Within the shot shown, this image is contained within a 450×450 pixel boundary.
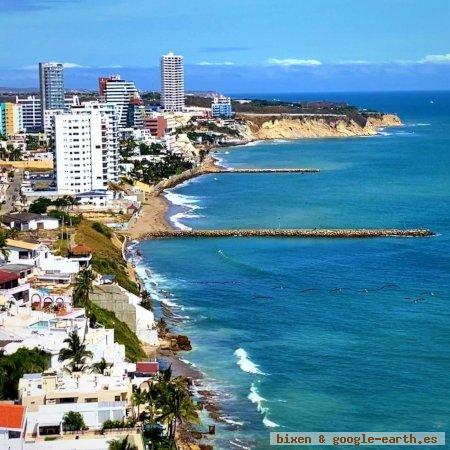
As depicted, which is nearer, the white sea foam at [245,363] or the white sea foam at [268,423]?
the white sea foam at [268,423]

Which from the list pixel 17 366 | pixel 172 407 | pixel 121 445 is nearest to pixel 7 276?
pixel 17 366

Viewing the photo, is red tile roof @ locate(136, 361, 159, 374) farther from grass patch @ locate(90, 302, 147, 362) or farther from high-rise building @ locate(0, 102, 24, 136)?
high-rise building @ locate(0, 102, 24, 136)

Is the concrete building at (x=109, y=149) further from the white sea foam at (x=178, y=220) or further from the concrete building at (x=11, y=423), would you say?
the concrete building at (x=11, y=423)

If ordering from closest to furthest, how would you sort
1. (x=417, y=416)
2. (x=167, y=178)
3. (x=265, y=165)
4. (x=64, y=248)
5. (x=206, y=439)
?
(x=206, y=439), (x=417, y=416), (x=64, y=248), (x=167, y=178), (x=265, y=165)

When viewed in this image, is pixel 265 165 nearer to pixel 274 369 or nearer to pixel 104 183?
pixel 104 183

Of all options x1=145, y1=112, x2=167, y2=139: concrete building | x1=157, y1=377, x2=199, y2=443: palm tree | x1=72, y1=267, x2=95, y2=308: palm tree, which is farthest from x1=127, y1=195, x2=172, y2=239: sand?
x1=145, y1=112, x2=167, y2=139: concrete building

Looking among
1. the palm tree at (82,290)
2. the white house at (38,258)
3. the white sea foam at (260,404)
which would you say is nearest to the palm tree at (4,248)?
the white house at (38,258)

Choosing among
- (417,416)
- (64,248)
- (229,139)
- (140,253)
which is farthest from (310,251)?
(229,139)
